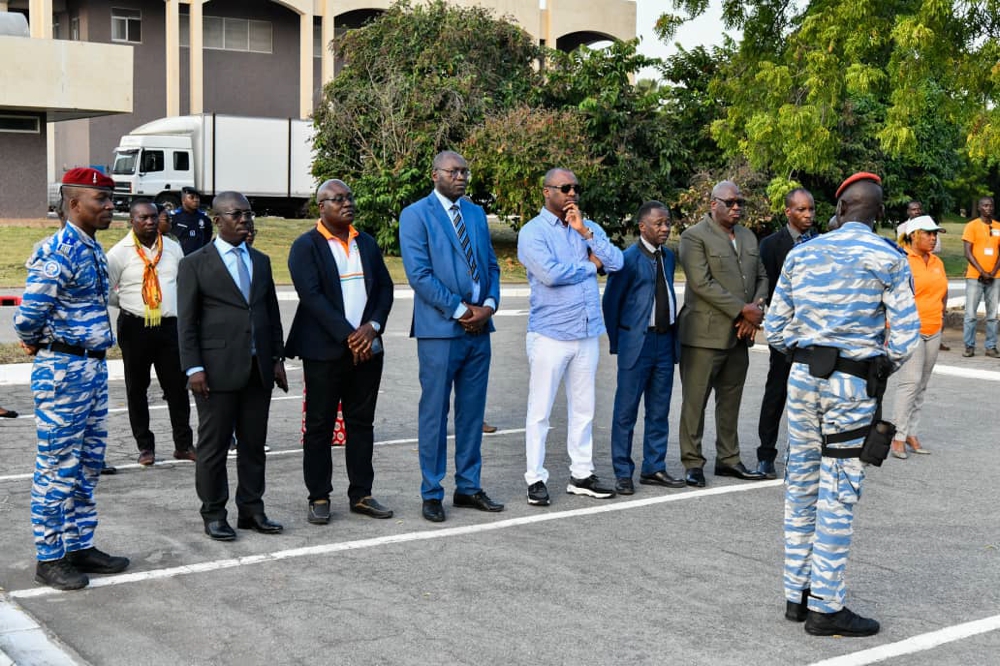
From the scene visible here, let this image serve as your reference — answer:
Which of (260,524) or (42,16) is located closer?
(260,524)

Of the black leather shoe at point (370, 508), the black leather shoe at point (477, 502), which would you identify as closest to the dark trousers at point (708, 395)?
the black leather shoe at point (477, 502)

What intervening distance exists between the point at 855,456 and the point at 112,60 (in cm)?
3191

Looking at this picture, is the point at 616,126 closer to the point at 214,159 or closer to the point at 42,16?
the point at 214,159

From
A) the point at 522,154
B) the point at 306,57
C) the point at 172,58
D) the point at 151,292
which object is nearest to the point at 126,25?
the point at 172,58

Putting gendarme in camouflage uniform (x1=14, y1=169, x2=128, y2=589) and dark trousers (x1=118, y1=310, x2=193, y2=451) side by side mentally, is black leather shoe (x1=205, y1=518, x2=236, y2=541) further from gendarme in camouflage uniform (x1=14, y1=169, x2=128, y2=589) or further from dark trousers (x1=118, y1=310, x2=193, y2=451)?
dark trousers (x1=118, y1=310, x2=193, y2=451)

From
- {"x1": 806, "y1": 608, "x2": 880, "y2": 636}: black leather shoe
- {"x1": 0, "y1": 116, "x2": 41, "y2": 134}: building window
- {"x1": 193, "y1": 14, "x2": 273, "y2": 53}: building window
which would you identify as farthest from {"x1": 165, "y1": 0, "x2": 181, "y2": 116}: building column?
{"x1": 806, "y1": 608, "x2": 880, "y2": 636}: black leather shoe

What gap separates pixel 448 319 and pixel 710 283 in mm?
2080

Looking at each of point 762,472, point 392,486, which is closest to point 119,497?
point 392,486

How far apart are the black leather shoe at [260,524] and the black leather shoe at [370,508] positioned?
1.85 feet

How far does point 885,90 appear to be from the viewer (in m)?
21.6

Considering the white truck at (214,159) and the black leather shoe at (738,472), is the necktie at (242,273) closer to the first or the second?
the black leather shoe at (738,472)

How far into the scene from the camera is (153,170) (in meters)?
40.1

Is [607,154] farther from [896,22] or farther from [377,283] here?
[377,283]

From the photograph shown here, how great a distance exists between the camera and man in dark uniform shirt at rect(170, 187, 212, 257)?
43.3 ft
